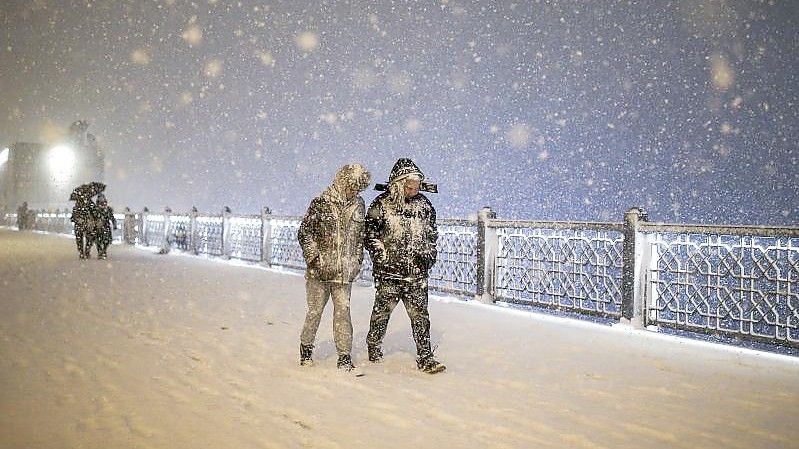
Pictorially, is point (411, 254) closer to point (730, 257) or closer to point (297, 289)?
point (730, 257)

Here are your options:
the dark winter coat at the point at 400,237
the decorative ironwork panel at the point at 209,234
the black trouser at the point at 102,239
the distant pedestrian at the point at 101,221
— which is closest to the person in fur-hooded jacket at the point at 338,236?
the dark winter coat at the point at 400,237

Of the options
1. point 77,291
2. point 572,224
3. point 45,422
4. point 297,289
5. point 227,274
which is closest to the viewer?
point 45,422

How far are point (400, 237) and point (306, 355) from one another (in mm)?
1360

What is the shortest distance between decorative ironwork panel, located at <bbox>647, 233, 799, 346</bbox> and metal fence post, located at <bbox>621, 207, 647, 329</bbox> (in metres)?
0.12

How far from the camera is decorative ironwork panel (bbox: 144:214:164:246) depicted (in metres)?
23.8

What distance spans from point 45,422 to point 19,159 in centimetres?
7823

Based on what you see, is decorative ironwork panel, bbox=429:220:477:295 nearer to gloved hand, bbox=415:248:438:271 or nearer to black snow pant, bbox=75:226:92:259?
gloved hand, bbox=415:248:438:271

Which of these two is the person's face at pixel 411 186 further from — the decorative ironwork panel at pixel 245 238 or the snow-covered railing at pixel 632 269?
the decorative ironwork panel at pixel 245 238

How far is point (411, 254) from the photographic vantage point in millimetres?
5324

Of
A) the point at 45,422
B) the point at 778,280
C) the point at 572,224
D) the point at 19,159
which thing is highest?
the point at 19,159

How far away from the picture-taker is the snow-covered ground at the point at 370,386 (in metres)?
3.84

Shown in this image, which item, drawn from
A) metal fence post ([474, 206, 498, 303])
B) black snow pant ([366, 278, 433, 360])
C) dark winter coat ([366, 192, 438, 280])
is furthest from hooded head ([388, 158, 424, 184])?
metal fence post ([474, 206, 498, 303])

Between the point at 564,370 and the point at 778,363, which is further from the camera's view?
the point at 778,363

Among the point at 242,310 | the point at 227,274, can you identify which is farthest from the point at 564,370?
the point at 227,274
